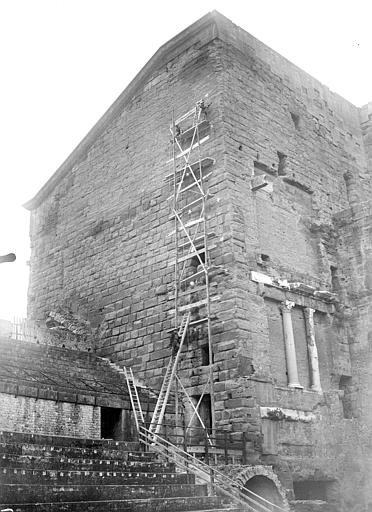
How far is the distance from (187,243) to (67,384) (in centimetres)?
443

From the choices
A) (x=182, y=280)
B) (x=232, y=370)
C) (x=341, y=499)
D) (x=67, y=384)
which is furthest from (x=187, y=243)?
(x=341, y=499)

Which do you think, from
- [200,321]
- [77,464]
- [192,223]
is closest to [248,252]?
[192,223]

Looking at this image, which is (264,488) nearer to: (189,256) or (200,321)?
(200,321)

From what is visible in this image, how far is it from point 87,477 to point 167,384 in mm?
5234

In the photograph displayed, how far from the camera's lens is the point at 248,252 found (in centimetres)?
1427

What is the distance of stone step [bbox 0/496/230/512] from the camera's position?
774 centimetres

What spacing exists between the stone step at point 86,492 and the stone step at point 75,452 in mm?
1026

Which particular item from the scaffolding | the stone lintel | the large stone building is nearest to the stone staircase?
the scaffolding

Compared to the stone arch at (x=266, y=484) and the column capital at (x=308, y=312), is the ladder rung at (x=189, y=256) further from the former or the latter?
the stone arch at (x=266, y=484)

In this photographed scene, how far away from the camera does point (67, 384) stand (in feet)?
41.5

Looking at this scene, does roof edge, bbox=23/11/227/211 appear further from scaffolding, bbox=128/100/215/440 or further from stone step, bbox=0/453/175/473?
stone step, bbox=0/453/175/473

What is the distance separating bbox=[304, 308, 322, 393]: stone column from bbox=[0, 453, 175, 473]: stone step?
4.84 meters

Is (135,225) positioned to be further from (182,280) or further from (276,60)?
(276,60)

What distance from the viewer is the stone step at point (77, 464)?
348 inches
